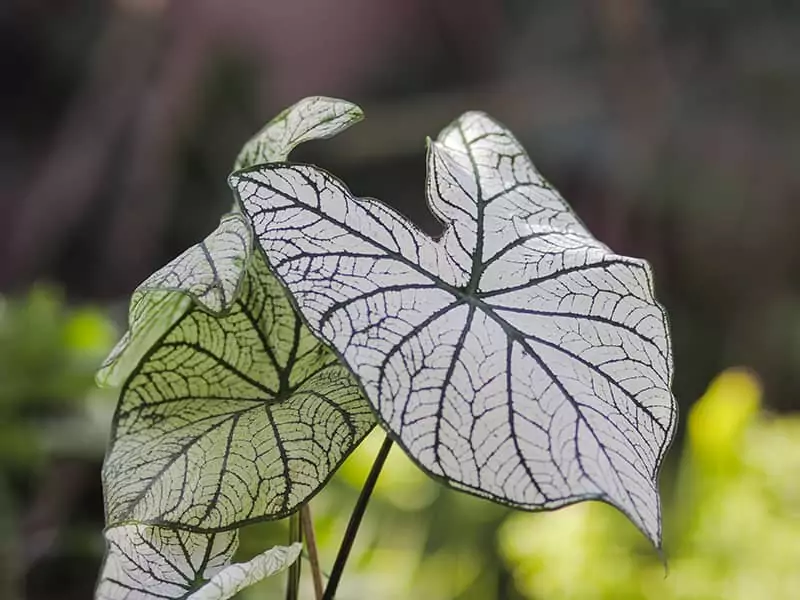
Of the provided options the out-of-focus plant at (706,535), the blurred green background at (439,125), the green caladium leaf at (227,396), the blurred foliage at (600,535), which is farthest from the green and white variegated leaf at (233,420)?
the blurred green background at (439,125)

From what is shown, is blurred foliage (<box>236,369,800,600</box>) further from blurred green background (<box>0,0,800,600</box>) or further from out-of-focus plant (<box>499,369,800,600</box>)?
blurred green background (<box>0,0,800,600</box>)

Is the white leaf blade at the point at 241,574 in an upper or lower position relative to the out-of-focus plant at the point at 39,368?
upper

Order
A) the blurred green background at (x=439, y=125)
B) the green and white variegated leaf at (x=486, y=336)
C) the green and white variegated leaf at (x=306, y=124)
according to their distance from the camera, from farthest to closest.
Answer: the blurred green background at (x=439, y=125) < the green and white variegated leaf at (x=306, y=124) < the green and white variegated leaf at (x=486, y=336)

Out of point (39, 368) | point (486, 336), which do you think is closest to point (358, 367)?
point (486, 336)

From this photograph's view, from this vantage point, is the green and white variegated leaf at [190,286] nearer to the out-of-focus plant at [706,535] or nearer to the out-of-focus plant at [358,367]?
the out-of-focus plant at [358,367]

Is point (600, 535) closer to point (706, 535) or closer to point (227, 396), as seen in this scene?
point (706, 535)
